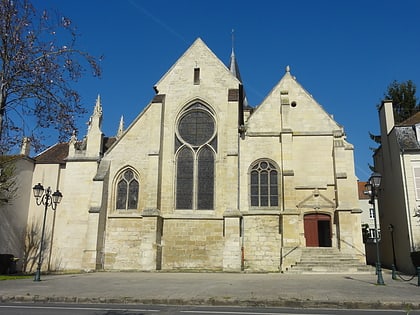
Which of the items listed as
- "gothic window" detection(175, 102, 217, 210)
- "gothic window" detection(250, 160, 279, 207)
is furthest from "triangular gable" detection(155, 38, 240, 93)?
"gothic window" detection(250, 160, 279, 207)

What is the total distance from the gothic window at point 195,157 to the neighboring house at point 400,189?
1008 centimetres

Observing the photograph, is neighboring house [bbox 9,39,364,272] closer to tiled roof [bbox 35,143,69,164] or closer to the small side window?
the small side window

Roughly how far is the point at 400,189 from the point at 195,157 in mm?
11300

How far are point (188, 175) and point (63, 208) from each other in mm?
7956

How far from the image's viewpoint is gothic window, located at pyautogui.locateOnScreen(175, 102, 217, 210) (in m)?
21.6

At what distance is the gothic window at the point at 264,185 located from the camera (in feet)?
70.2

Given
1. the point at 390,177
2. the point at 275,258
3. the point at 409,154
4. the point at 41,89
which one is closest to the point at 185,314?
the point at 41,89

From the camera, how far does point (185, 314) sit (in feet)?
23.9

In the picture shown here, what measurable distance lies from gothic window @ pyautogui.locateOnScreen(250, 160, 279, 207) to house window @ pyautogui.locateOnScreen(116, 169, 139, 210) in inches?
268

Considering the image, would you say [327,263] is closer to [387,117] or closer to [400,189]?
[400,189]

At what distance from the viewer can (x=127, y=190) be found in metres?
22.2

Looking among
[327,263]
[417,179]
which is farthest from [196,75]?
[417,179]

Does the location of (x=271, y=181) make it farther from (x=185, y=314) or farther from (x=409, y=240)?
(x=185, y=314)

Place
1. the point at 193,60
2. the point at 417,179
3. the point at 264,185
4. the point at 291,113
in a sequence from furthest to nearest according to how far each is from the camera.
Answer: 1. the point at 193,60
2. the point at 291,113
3. the point at 264,185
4. the point at 417,179
